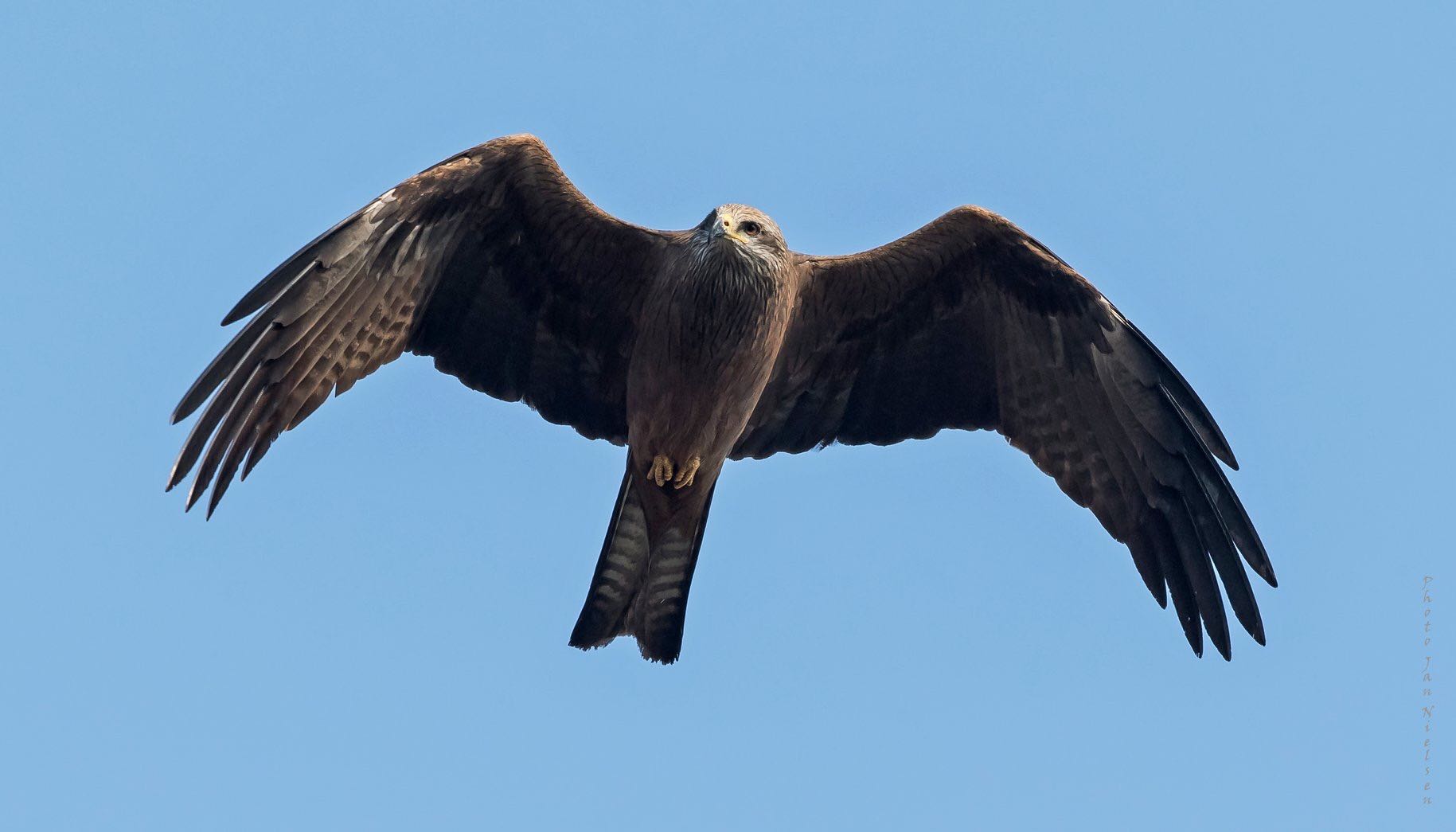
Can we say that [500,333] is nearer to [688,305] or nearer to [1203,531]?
[688,305]

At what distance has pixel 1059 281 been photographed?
10.8 m

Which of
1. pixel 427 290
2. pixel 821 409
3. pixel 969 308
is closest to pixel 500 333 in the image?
pixel 427 290

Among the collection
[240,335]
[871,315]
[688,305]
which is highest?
[871,315]

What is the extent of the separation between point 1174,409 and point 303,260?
4884 mm

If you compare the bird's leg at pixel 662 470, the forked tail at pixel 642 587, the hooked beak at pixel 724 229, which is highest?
the hooked beak at pixel 724 229

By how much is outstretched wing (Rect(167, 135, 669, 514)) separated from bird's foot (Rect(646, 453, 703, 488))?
60cm

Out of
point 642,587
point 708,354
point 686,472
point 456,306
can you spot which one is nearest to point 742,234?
point 708,354

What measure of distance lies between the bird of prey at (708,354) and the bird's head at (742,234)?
2 centimetres

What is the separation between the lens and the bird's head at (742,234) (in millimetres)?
10008

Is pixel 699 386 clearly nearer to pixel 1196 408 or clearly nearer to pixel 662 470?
pixel 662 470

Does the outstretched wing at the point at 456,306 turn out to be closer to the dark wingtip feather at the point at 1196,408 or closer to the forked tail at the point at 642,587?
the forked tail at the point at 642,587

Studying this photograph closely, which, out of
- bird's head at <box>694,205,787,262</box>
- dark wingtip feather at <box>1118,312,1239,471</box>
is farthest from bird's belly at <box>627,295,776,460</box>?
dark wingtip feather at <box>1118,312,1239,471</box>

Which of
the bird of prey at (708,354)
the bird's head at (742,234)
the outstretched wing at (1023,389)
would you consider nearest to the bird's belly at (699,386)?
the bird of prey at (708,354)

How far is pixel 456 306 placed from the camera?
10.7 m
